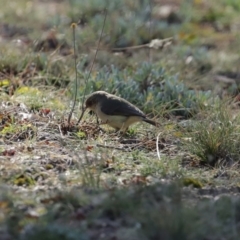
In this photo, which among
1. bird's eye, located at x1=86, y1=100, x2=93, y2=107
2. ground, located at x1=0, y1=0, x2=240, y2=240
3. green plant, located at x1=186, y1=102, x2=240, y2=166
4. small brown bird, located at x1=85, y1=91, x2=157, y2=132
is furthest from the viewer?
bird's eye, located at x1=86, y1=100, x2=93, y2=107

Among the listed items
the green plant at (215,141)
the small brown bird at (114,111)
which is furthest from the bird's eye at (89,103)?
the green plant at (215,141)

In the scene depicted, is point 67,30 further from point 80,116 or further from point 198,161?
point 198,161

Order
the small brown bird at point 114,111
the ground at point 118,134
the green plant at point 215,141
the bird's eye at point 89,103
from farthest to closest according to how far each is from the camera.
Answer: the bird's eye at point 89,103 < the small brown bird at point 114,111 < the green plant at point 215,141 < the ground at point 118,134

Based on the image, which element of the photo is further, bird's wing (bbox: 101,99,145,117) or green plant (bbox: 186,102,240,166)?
bird's wing (bbox: 101,99,145,117)

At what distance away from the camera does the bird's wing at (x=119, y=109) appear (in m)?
8.43

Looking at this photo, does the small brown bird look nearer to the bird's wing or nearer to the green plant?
the bird's wing

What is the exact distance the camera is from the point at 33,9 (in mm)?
14336

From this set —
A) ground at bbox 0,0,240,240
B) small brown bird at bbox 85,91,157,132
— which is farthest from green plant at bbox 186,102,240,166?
small brown bird at bbox 85,91,157,132

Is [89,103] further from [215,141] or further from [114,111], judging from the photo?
[215,141]

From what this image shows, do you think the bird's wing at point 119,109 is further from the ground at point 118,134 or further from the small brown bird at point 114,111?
the ground at point 118,134

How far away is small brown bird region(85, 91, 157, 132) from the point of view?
841cm

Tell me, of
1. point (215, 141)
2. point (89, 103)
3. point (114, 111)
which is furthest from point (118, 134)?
point (215, 141)

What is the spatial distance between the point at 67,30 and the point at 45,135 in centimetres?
452

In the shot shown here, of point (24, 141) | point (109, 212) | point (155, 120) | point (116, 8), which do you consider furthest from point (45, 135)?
point (116, 8)
